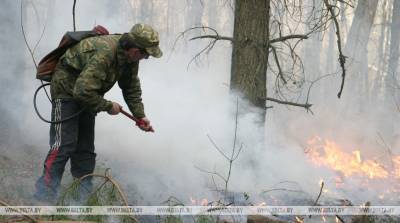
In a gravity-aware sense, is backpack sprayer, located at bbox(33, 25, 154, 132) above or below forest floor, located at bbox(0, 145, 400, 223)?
above

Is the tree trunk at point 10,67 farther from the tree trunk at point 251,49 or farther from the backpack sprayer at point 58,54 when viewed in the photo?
the tree trunk at point 251,49

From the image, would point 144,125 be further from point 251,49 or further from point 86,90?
point 251,49

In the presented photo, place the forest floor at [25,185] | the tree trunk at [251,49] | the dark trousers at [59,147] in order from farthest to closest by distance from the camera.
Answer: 1. the tree trunk at [251,49]
2. the dark trousers at [59,147]
3. the forest floor at [25,185]

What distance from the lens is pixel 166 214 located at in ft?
12.5

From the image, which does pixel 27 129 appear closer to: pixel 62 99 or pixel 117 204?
pixel 62 99

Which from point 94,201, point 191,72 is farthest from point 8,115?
point 94,201

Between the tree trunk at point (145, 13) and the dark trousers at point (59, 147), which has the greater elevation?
the tree trunk at point (145, 13)

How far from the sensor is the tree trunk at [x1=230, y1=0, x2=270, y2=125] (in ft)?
19.6

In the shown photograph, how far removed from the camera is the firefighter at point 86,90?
430cm

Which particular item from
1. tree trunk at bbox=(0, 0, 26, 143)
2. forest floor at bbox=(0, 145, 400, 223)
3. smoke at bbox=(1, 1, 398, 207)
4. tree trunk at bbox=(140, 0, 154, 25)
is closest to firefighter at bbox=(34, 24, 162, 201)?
forest floor at bbox=(0, 145, 400, 223)

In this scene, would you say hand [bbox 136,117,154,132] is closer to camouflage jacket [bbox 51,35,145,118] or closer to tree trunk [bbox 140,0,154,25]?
camouflage jacket [bbox 51,35,145,118]

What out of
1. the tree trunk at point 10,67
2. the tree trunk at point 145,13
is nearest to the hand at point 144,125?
the tree trunk at point 10,67

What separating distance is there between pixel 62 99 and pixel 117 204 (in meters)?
1.43

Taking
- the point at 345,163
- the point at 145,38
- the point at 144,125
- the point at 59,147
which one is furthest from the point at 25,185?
the point at 345,163
